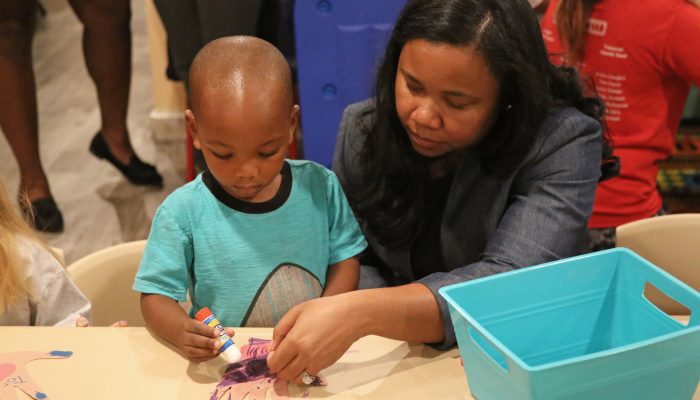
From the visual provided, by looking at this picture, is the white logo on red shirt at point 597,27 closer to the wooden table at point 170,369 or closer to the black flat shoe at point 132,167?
the wooden table at point 170,369

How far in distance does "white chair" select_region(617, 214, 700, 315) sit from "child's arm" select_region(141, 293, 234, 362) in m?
0.80

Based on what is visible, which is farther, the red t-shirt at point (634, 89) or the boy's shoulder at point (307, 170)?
the red t-shirt at point (634, 89)

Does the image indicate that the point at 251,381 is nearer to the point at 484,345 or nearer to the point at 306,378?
the point at 306,378

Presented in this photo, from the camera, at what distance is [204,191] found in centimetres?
111

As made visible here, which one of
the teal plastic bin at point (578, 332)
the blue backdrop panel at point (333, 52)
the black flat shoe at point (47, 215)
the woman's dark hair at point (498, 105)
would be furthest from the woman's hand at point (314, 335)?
the black flat shoe at point (47, 215)

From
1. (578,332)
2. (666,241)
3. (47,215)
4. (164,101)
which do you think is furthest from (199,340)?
(164,101)

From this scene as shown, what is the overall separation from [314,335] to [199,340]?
15 cm

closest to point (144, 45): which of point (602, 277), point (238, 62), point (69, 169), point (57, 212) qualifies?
point (69, 169)

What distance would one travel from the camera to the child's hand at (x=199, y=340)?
97 centimetres

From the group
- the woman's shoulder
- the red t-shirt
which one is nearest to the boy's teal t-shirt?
the woman's shoulder

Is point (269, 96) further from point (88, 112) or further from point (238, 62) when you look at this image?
point (88, 112)

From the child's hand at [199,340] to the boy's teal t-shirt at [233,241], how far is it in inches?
3.7

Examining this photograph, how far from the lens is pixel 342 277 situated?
1.20 metres

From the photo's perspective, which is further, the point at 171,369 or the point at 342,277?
the point at 342,277
